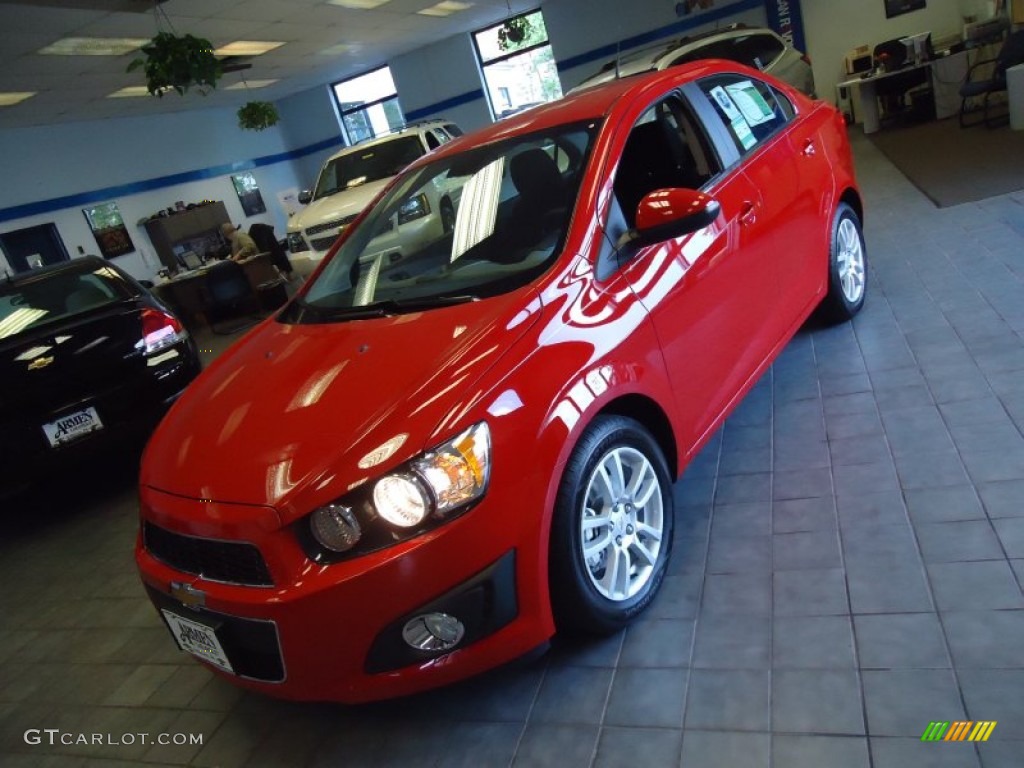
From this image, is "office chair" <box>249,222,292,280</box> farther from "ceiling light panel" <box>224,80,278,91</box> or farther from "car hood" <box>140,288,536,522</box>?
"car hood" <box>140,288,536,522</box>

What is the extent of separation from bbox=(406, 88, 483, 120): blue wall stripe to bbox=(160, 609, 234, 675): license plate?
15988 millimetres

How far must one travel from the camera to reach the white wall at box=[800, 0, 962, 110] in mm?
12742

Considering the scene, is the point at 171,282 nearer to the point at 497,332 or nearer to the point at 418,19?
the point at 418,19

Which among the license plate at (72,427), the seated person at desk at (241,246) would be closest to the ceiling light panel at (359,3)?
the seated person at desk at (241,246)

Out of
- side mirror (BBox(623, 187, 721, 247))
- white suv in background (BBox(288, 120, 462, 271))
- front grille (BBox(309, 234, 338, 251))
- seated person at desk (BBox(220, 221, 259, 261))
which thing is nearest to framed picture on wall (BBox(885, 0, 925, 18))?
white suv in background (BBox(288, 120, 462, 271))

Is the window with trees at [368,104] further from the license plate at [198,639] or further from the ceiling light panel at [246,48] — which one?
the license plate at [198,639]

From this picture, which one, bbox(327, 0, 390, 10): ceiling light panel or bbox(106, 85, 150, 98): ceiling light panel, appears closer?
bbox(327, 0, 390, 10): ceiling light panel

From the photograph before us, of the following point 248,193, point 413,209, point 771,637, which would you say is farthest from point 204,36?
point 771,637

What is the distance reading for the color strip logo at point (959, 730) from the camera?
1425 mm

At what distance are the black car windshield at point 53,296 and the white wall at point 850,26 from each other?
45.5 ft

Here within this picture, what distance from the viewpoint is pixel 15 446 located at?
356 cm

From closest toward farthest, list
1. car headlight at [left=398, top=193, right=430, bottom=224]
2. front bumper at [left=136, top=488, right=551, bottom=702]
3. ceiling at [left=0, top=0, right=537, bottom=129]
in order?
front bumper at [left=136, top=488, right=551, bottom=702]
car headlight at [left=398, top=193, right=430, bottom=224]
ceiling at [left=0, top=0, right=537, bottom=129]

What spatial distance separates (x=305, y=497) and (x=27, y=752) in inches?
60.6

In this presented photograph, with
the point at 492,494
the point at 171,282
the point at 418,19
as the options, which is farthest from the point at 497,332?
the point at 418,19
